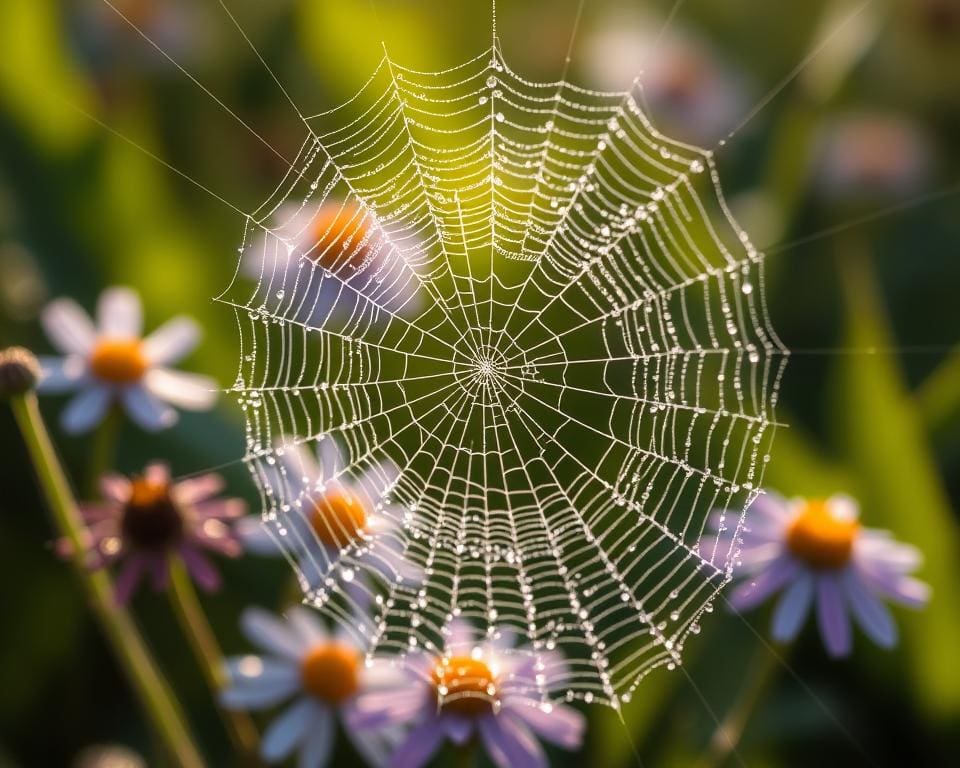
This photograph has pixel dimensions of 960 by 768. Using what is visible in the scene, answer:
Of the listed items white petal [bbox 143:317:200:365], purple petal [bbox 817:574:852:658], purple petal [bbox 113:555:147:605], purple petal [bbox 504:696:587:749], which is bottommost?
purple petal [bbox 504:696:587:749]

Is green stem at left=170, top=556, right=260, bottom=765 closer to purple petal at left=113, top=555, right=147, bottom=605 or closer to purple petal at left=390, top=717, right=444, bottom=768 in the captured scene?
purple petal at left=113, top=555, right=147, bottom=605

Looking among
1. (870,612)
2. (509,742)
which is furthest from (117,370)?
(870,612)

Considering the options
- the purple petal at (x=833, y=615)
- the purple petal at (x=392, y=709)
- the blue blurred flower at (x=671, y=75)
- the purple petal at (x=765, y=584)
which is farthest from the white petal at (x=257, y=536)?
the blue blurred flower at (x=671, y=75)

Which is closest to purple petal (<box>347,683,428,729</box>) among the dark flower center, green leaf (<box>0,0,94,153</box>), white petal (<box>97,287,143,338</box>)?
the dark flower center

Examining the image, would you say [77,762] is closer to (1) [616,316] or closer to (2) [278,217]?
(2) [278,217]

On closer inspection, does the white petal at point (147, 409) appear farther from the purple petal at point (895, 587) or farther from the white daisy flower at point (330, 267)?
the purple petal at point (895, 587)

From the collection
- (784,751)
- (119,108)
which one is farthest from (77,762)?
(119,108)

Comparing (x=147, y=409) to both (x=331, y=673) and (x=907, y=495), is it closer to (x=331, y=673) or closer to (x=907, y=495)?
(x=331, y=673)
